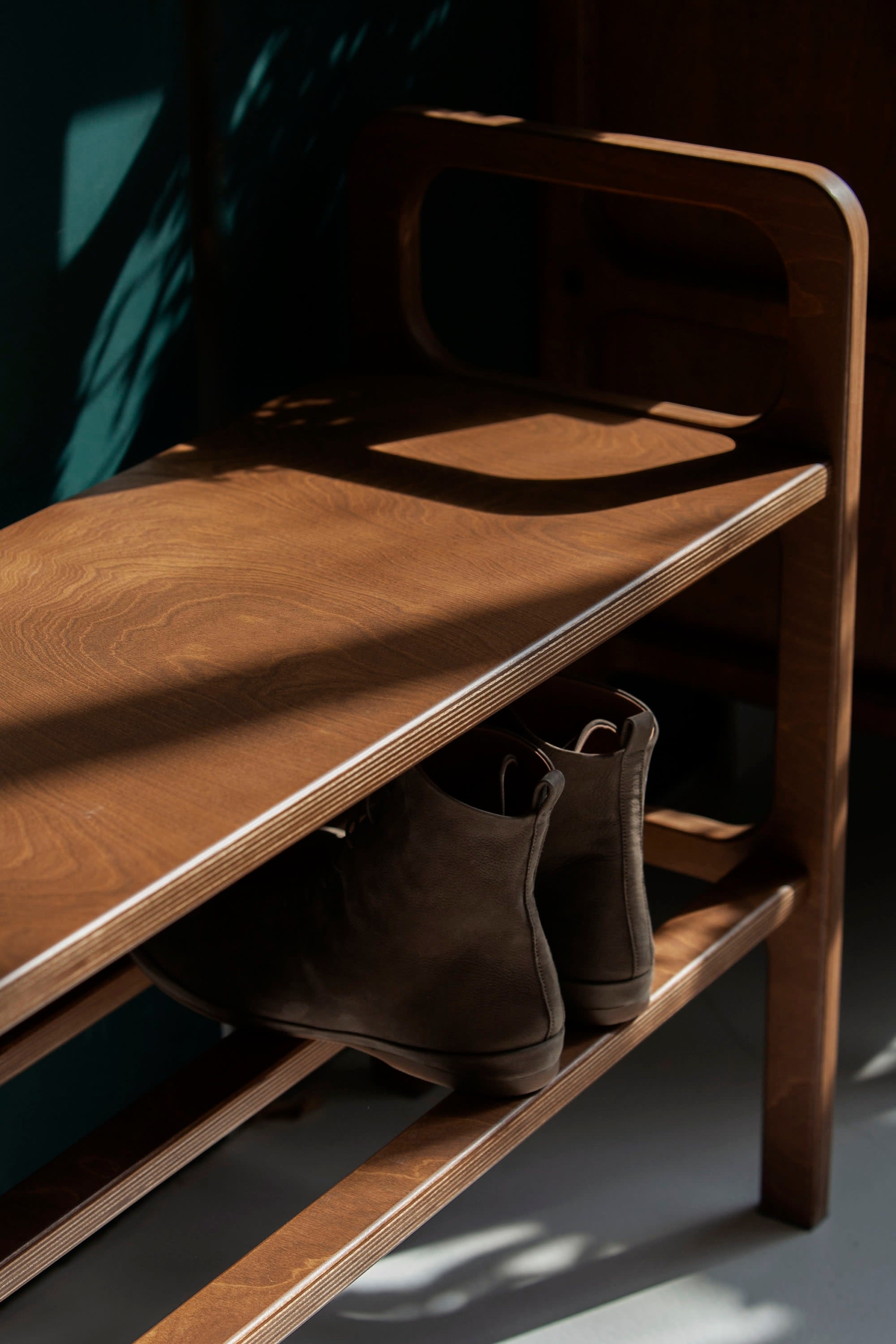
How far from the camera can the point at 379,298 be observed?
50.9 inches

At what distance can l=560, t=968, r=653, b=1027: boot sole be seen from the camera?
1083mm

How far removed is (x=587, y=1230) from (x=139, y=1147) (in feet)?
1.75

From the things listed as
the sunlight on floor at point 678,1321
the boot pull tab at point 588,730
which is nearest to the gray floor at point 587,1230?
the sunlight on floor at point 678,1321

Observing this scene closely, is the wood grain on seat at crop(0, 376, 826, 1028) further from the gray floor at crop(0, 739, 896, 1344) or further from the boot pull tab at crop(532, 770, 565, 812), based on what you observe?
the gray floor at crop(0, 739, 896, 1344)

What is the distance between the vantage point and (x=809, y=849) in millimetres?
1308

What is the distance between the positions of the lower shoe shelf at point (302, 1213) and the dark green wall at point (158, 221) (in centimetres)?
34

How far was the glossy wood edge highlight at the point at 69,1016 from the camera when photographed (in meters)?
1.07

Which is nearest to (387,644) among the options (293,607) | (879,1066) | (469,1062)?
(293,607)

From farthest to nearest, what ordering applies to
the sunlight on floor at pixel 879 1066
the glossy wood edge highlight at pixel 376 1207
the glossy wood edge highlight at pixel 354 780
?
the sunlight on floor at pixel 879 1066 → the glossy wood edge highlight at pixel 376 1207 → the glossy wood edge highlight at pixel 354 780

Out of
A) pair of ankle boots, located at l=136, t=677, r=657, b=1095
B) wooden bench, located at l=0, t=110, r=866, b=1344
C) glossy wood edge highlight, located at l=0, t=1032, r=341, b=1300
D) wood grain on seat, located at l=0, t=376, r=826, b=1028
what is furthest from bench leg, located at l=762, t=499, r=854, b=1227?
glossy wood edge highlight, located at l=0, t=1032, r=341, b=1300

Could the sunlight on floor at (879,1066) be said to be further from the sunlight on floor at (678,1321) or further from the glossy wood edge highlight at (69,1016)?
the glossy wood edge highlight at (69,1016)

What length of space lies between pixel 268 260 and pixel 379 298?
0.10 m

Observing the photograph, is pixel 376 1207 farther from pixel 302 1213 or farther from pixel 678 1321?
pixel 678 1321

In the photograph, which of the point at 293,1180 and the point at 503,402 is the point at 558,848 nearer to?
the point at 503,402
